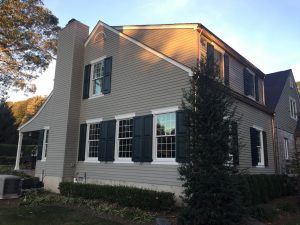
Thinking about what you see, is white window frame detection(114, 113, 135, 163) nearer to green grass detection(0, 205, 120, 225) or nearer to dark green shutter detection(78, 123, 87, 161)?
dark green shutter detection(78, 123, 87, 161)

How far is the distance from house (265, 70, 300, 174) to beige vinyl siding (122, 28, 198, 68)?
7.73 meters

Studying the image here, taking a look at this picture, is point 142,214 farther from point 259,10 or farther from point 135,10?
point 259,10

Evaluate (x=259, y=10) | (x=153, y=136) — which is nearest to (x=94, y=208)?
(x=153, y=136)

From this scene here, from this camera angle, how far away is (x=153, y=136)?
1120 cm

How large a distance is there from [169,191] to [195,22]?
23.4ft

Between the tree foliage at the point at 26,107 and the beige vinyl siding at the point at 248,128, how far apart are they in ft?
142

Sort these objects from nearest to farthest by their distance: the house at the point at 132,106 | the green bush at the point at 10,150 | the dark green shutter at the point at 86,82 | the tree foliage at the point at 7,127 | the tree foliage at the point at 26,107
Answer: the house at the point at 132,106, the dark green shutter at the point at 86,82, the green bush at the point at 10,150, the tree foliage at the point at 7,127, the tree foliage at the point at 26,107

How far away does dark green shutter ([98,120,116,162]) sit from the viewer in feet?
42.3

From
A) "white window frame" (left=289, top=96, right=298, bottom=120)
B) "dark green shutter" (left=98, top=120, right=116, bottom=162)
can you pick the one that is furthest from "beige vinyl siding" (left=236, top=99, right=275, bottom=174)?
"dark green shutter" (left=98, top=120, right=116, bottom=162)

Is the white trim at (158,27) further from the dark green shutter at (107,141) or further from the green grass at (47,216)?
the green grass at (47,216)

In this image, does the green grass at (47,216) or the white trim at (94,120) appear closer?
the green grass at (47,216)

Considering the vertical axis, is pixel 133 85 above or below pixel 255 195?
above

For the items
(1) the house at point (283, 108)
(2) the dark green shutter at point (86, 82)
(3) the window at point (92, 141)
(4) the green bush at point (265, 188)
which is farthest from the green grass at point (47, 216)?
(1) the house at point (283, 108)

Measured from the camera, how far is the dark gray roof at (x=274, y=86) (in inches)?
695
